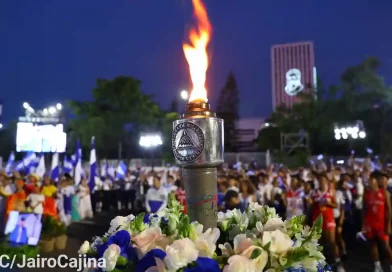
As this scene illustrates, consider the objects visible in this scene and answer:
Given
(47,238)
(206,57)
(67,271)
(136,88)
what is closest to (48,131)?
(136,88)

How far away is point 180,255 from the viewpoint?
1701 millimetres

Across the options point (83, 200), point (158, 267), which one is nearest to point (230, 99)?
point (83, 200)

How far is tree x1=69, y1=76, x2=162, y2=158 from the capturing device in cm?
4294

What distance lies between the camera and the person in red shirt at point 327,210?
8.27 m

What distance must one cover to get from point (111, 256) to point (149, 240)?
0.20 m

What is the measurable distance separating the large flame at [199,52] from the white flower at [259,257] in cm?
94

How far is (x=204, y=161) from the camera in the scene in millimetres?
2229

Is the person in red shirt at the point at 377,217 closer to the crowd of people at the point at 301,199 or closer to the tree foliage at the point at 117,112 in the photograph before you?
the crowd of people at the point at 301,199

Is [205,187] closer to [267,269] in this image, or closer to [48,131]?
[267,269]

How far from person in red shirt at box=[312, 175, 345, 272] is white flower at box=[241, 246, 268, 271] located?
6654 mm

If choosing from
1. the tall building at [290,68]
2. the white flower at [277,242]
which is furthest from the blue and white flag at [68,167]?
the tall building at [290,68]

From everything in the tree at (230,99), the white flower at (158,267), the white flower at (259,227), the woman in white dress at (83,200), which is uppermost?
the tree at (230,99)

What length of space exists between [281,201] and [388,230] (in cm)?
382

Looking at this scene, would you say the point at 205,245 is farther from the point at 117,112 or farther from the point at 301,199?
the point at 117,112
